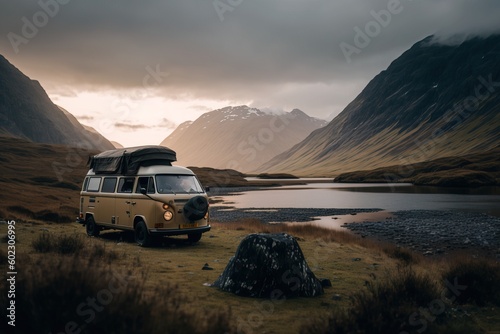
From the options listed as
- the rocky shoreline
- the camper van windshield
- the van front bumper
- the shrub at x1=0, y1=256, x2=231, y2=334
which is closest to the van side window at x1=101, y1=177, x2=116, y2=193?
the camper van windshield

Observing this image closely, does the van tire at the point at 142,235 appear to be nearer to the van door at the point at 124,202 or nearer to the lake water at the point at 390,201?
the van door at the point at 124,202

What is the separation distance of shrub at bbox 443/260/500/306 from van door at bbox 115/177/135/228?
40.4 ft

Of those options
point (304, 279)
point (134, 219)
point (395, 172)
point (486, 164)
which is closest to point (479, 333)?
point (304, 279)

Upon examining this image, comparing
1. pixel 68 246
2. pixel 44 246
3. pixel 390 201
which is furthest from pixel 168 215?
pixel 390 201

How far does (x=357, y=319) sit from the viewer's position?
6496 mm

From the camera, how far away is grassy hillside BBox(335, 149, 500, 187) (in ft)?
303

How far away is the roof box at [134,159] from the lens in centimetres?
1754

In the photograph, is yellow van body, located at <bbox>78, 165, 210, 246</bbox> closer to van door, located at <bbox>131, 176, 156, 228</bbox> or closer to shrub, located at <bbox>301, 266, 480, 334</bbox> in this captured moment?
van door, located at <bbox>131, 176, 156, 228</bbox>

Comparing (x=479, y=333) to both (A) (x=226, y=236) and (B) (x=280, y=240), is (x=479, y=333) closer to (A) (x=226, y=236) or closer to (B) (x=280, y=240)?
(B) (x=280, y=240)

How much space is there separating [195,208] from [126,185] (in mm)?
3764

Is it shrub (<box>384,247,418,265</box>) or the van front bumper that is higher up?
the van front bumper

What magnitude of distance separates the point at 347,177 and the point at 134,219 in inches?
5293

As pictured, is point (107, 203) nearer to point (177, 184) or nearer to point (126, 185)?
point (126, 185)

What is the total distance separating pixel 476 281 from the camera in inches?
388
